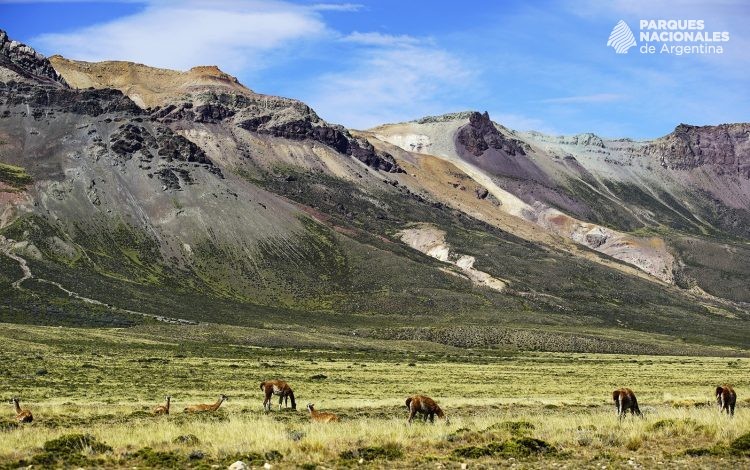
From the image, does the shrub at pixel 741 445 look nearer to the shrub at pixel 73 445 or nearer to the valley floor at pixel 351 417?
the valley floor at pixel 351 417

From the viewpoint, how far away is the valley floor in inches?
791

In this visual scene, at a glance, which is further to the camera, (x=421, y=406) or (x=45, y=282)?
(x=45, y=282)

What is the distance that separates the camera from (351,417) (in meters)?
32.4

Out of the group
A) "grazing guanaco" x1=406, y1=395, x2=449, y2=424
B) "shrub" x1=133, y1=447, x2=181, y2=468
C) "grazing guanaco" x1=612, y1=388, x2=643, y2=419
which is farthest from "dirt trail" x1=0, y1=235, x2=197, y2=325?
"shrub" x1=133, y1=447, x2=181, y2=468

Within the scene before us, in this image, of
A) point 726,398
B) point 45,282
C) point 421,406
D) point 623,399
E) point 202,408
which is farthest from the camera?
point 45,282

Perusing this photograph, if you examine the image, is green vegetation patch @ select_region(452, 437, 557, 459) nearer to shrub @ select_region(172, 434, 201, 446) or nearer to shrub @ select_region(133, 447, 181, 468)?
shrub @ select_region(172, 434, 201, 446)

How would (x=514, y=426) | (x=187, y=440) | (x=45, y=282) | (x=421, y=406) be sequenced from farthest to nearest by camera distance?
(x=45, y=282) < (x=421, y=406) < (x=514, y=426) < (x=187, y=440)

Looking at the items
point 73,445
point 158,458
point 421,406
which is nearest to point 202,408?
point 421,406

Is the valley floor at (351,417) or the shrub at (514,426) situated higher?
the shrub at (514,426)

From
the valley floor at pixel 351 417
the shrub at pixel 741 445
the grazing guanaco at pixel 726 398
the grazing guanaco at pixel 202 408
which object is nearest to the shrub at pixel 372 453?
the valley floor at pixel 351 417

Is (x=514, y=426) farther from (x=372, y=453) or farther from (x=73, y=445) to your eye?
(x=73, y=445)

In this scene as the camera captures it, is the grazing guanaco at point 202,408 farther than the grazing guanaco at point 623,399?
Yes

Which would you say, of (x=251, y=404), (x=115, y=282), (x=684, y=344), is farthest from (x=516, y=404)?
(x=115, y=282)

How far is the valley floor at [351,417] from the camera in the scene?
20.1 meters
